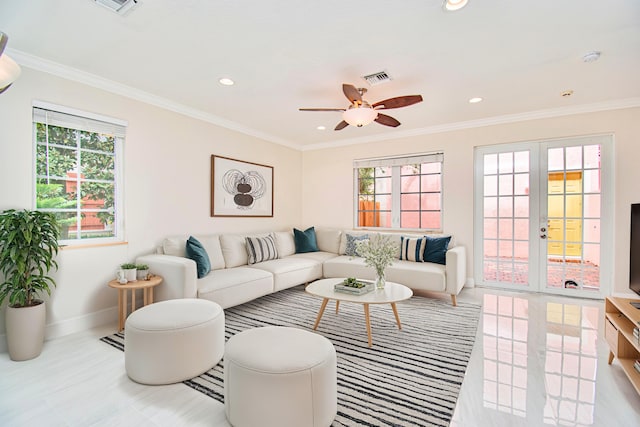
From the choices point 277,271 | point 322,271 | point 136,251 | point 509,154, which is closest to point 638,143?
point 509,154

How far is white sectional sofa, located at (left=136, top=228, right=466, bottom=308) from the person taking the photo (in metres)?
2.93

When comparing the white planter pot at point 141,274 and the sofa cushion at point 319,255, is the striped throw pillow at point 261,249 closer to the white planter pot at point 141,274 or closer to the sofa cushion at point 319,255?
the sofa cushion at point 319,255

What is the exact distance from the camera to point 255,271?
366 cm

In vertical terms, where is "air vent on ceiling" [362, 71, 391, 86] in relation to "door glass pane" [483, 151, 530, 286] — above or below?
above

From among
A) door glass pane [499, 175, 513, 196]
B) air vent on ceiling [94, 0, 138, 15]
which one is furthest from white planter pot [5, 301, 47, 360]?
door glass pane [499, 175, 513, 196]

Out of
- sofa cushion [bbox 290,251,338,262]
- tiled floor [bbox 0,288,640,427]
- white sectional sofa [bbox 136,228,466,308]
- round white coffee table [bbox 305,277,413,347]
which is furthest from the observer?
sofa cushion [bbox 290,251,338,262]

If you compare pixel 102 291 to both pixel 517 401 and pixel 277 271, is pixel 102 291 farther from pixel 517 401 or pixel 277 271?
pixel 517 401

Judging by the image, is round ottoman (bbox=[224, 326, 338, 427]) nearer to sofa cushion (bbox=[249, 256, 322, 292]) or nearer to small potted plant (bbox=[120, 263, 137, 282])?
small potted plant (bbox=[120, 263, 137, 282])

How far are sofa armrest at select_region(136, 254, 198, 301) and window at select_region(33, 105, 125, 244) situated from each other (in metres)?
0.58

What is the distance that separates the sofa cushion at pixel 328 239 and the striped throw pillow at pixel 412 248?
1.19 m

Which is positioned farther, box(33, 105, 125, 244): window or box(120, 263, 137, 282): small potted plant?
box(120, 263, 137, 282): small potted plant

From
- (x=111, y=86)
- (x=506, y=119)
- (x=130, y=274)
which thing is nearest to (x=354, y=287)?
(x=130, y=274)

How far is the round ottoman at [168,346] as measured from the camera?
1.93 meters

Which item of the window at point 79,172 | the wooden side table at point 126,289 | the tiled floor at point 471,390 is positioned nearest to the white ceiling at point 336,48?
the window at point 79,172
